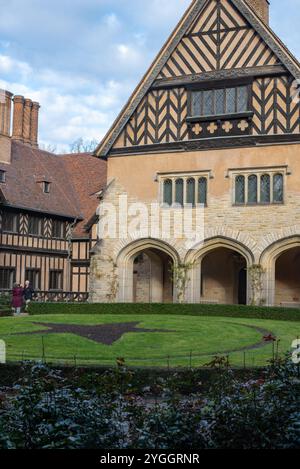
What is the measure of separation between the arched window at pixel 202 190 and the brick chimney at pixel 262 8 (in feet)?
28.9

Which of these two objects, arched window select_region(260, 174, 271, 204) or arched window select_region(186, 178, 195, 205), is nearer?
arched window select_region(260, 174, 271, 204)

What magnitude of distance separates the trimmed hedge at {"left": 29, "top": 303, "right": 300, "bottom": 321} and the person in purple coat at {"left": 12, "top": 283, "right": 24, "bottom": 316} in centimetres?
48

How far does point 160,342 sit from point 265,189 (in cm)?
1073

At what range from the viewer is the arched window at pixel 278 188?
23.5m

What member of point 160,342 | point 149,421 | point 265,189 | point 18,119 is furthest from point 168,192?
point 149,421

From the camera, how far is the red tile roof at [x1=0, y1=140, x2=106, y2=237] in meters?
30.0

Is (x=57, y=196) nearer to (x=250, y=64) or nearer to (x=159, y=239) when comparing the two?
(x=159, y=239)

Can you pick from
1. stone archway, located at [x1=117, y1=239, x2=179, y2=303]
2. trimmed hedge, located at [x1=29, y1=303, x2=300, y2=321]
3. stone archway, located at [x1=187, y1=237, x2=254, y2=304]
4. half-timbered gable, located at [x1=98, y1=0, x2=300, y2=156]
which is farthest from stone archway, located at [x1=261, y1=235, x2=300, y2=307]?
half-timbered gable, located at [x1=98, y1=0, x2=300, y2=156]

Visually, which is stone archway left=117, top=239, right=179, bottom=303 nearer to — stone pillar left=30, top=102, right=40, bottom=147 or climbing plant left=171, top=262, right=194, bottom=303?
climbing plant left=171, top=262, right=194, bottom=303

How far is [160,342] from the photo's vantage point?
49.5 feet

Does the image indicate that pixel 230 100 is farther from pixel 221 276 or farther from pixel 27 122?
pixel 27 122

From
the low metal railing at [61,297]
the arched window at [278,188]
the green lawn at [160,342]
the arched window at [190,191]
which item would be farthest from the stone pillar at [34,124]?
the green lawn at [160,342]

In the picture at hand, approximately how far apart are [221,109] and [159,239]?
5877 mm

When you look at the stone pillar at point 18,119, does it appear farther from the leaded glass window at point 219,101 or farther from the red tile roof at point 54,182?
the leaded glass window at point 219,101
